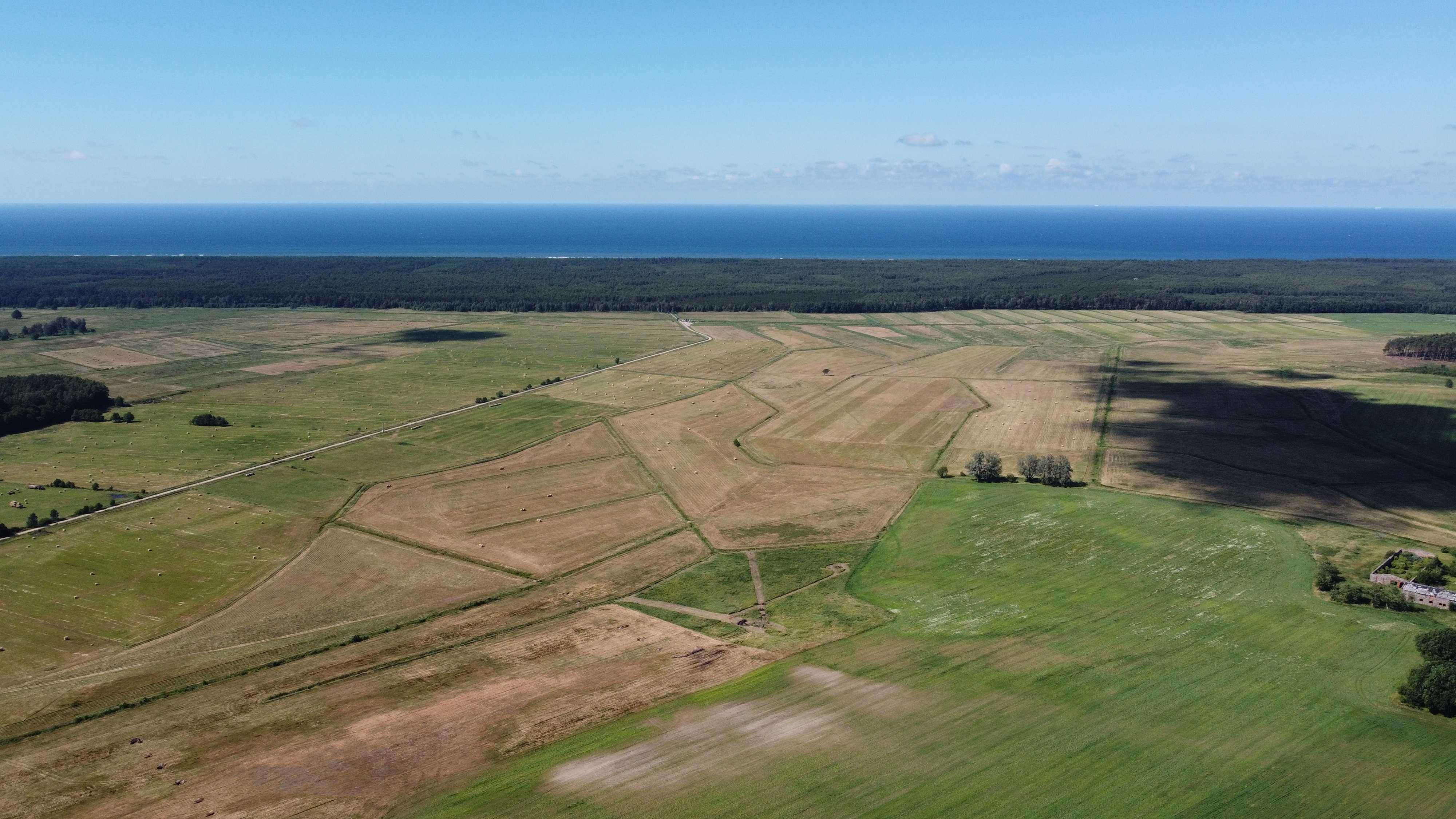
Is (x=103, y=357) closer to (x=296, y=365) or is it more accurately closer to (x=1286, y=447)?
(x=296, y=365)

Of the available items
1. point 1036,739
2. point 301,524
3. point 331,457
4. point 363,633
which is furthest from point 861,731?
point 331,457

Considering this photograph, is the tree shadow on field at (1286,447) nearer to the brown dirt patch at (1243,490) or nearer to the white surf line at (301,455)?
the brown dirt patch at (1243,490)

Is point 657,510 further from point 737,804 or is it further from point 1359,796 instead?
point 1359,796

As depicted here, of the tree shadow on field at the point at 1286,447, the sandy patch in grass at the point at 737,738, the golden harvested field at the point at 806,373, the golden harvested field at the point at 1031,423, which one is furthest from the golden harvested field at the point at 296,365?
the tree shadow on field at the point at 1286,447

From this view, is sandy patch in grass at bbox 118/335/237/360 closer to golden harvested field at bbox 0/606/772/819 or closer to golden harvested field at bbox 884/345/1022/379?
golden harvested field at bbox 884/345/1022/379

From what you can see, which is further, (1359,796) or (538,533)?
(538,533)

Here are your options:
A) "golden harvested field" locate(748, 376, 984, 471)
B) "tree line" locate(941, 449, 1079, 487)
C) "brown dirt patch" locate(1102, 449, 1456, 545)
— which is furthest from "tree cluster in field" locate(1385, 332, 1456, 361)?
"tree line" locate(941, 449, 1079, 487)
